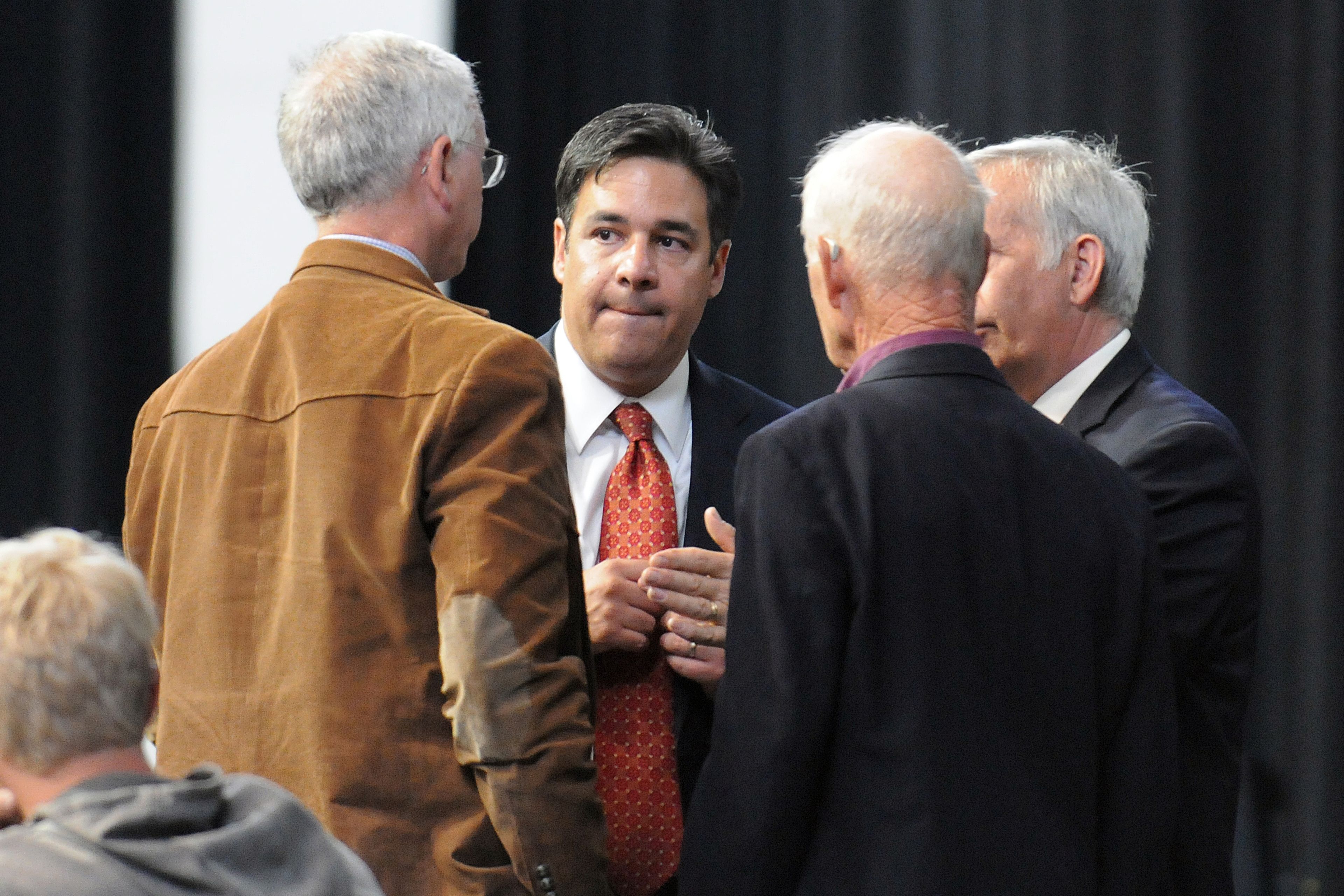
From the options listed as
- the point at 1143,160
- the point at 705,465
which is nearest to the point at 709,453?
the point at 705,465

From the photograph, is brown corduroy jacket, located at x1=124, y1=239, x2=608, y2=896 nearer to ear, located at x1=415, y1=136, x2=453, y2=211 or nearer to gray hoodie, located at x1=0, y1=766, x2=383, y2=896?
ear, located at x1=415, y1=136, x2=453, y2=211

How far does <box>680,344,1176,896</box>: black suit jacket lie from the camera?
1.51 meters

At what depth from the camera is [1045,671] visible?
1548 millimetres

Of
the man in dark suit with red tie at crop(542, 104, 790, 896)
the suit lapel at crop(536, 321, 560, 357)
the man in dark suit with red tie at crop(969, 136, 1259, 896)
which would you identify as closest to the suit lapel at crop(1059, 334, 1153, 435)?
the man in dark suit with red tie at crop(969, 136, 1259, 896)

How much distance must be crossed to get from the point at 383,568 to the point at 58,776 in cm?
49

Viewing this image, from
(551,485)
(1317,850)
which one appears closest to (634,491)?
(551,485)

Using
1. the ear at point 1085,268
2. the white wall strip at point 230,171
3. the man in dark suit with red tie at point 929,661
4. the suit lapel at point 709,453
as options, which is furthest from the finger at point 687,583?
the white wall strip at point 230,171

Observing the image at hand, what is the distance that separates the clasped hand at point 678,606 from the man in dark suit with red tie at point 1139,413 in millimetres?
490

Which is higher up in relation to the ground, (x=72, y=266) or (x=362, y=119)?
(x=362, y=119)

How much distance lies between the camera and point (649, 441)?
222 centimetres

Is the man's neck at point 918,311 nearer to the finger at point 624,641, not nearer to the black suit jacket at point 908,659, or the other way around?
the black suit jacket at point 908,659

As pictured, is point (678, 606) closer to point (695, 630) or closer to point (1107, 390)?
point (695, 630)

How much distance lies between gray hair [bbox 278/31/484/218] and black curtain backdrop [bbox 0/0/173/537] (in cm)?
180

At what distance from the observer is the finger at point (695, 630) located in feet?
6.55
